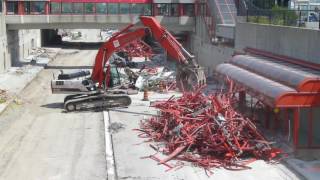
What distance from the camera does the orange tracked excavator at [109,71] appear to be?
31.1m

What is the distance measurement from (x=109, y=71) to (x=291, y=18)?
1114 cm

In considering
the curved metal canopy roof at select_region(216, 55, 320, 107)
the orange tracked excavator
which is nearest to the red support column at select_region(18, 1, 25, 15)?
the orange tracked excavator

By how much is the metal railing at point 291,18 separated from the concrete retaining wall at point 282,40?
757mm

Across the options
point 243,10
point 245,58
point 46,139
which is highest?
point 243,10

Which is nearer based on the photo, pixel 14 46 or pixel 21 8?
pixel 21 8

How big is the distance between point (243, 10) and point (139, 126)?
1803cm

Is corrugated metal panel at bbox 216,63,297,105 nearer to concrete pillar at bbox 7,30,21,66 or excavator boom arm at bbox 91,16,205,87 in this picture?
excavator boom arm at bbox 91,16,205,87

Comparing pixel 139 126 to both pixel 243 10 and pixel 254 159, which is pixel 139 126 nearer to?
pixel 254 159

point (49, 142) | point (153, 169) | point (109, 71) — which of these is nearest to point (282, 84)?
point (153, 169)

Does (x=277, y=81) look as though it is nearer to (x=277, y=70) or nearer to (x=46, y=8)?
(x=277, y=70)

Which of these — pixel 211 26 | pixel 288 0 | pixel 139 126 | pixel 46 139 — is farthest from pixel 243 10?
pixel 46 139

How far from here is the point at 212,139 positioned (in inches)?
840

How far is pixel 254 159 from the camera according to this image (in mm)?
20812

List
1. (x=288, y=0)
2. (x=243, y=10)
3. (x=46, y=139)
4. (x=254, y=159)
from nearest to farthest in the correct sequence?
(x=254, y=159), (x=46, y=139), (x=243, y=10), (x=288, y=0)
